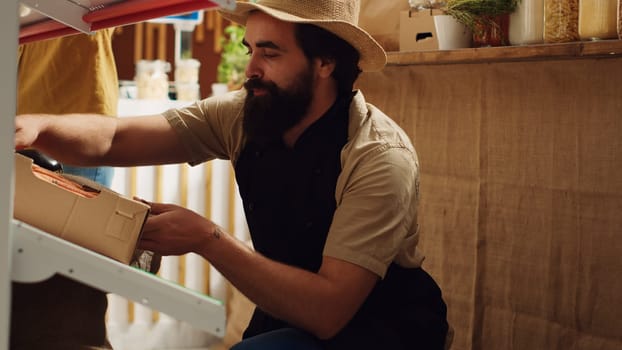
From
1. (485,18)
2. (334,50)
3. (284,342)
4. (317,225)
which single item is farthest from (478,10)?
(284,342)

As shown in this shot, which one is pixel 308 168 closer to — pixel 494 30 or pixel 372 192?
pixel 372 192

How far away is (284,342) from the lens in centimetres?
147

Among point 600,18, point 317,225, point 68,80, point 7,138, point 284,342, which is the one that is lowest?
point 284,342

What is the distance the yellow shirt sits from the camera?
2.26 metres

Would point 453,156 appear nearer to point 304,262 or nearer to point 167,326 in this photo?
point 304,262

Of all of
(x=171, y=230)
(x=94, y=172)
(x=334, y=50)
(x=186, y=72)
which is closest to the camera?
(x=171, y=230)

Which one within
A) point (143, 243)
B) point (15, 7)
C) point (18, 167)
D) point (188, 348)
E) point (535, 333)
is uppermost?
point (15, 7)

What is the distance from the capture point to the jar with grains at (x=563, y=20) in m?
1.89

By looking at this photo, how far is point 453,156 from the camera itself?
226 cm

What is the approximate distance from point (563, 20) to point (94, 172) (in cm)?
138

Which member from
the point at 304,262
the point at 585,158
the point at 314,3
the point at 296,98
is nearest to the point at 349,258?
the point at 304,262

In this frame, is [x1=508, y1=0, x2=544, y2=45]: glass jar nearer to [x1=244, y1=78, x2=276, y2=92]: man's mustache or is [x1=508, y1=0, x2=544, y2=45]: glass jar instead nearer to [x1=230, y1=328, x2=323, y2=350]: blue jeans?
[x1=244, y1=78, x2=276, y2=92]: man's mustache

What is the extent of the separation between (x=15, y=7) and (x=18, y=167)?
268 millimetres

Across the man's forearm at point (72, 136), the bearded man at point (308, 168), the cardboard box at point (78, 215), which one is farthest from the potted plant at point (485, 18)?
the cardboard box at point (78, 215)
